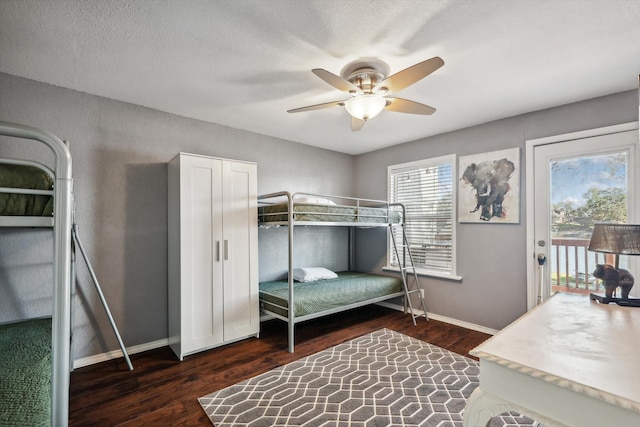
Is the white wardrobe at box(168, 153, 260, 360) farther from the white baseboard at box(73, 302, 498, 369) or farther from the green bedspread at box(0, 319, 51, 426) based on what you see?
the green bedspread at box(0, 319, 51, 426)

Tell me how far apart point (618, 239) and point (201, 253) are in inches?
117

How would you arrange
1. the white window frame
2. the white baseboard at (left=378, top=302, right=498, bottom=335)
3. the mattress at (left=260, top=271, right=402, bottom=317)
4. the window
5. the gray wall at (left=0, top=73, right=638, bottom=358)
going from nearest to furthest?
the gray wall at (left=0, top=73, right=638, bottom=358), the mattress at (left=260, top=271, right=402, bottom=317), the white baseboard at (left=378, top=302, right=498, bottom=335), the white window frame, the window

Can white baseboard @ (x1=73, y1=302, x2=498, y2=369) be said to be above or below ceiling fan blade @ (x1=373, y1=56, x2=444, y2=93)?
below

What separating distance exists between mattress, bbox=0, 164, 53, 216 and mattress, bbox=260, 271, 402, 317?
6.62 feet

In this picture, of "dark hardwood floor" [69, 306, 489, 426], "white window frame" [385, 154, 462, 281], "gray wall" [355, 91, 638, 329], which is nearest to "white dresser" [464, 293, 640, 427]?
"dark hardwood floor" [69, 306, 489, 426]

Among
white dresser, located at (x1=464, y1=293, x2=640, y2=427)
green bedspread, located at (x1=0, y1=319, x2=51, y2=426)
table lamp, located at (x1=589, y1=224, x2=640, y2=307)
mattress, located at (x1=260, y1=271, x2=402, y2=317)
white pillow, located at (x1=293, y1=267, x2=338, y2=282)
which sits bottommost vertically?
mattress, located at (x1=260, y1=271, x2=402, y2=317)

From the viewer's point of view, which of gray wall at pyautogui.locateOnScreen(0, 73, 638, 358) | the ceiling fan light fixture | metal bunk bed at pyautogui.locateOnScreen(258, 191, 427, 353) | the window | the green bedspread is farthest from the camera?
the window

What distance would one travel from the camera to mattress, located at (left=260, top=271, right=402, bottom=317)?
302 centimetres

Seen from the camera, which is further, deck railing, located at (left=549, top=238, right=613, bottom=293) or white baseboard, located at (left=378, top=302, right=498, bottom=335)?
white baseboard, located at (left=378, top=302, right=498, bottom=335)

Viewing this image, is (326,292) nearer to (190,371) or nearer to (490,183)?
(190,371)

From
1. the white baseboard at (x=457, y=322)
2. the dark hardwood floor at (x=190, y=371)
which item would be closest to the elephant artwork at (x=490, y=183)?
the white baseboard at (x=457, y=322)

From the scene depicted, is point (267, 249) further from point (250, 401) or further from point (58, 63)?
point (58, 63)

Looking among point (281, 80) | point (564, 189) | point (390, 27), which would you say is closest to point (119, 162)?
point (281, 80)

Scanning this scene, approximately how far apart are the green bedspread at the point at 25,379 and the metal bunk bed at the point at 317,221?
1.76 meters
